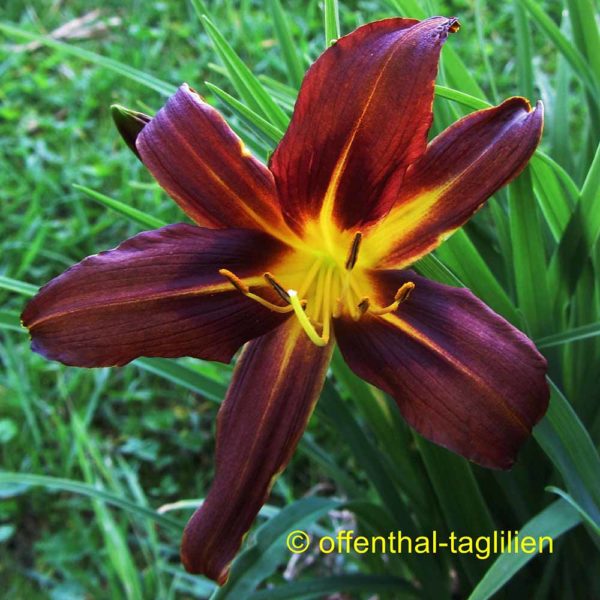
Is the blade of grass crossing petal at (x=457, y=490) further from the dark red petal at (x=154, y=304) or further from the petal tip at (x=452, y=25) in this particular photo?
the petal tip at (x=452, y=25)

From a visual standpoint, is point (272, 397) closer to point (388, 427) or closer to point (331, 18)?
point (388, 427)

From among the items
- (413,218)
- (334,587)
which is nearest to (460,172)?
(413,218)

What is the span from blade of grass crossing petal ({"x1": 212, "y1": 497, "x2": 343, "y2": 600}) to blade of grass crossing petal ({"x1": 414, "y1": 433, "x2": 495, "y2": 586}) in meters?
0.11

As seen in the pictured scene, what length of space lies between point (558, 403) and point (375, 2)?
1.75 meters

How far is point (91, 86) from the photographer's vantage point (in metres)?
2.11

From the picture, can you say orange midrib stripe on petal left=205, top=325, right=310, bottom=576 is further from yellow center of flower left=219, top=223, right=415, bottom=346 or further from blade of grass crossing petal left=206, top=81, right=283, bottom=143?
blade of grass crossing petal left=206, top=81, right=283, bottom=143

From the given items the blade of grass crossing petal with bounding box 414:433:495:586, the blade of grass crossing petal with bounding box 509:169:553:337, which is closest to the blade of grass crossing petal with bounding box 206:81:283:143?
the blade of grass crossing petal with bounding box 509:169:553:337

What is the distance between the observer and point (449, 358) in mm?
666

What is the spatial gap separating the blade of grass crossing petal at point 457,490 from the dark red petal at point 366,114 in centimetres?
27

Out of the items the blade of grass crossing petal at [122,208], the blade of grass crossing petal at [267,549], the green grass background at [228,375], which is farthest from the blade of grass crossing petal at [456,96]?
the blade of grass crossing petal at [267,549]

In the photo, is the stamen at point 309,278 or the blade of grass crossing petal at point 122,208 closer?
the stamen at point 309,278

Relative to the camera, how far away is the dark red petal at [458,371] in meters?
0.64

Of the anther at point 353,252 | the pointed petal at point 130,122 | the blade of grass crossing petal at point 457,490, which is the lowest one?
the blade of grass crossing petal at point 457,490

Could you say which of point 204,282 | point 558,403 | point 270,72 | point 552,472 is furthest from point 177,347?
point 270,72
